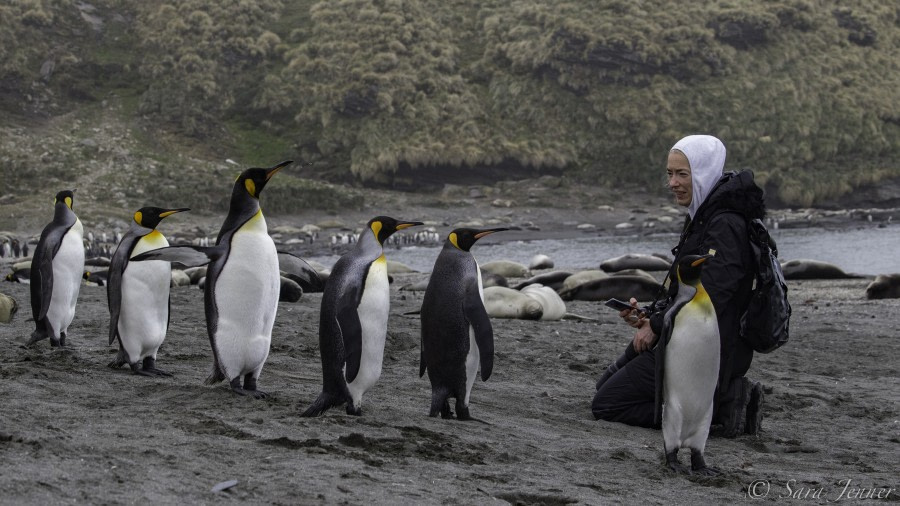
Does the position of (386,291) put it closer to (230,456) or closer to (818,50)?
(230,456)

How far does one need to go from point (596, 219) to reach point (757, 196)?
37414 mm

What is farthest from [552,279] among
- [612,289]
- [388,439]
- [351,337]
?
[388,439]

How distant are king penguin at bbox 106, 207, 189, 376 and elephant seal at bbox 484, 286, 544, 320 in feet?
15.5

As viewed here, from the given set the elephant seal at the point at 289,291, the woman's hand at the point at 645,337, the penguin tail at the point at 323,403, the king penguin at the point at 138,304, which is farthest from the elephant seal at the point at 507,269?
the penguin tail at the point at 323,403

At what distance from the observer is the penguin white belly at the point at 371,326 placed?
4.75m

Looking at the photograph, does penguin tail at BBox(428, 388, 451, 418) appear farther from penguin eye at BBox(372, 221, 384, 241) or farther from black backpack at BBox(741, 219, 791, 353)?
black backpack at BBox(741, 219, 791, 353)

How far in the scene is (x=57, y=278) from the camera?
6711 millimetres

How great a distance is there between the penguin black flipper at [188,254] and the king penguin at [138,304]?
25.0 inches

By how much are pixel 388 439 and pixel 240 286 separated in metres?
1.43

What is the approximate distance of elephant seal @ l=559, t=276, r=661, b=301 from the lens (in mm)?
12852

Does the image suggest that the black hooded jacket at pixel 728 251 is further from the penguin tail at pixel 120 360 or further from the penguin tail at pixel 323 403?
the penguin tail at pixel 120 360

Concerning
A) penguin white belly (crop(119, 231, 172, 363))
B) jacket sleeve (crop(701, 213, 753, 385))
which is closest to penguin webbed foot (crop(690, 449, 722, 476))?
jacket sleeve (crop(701, 213, 753, 385))

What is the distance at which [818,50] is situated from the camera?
58.6 metres

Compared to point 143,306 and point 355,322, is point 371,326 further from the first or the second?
point 143,306
